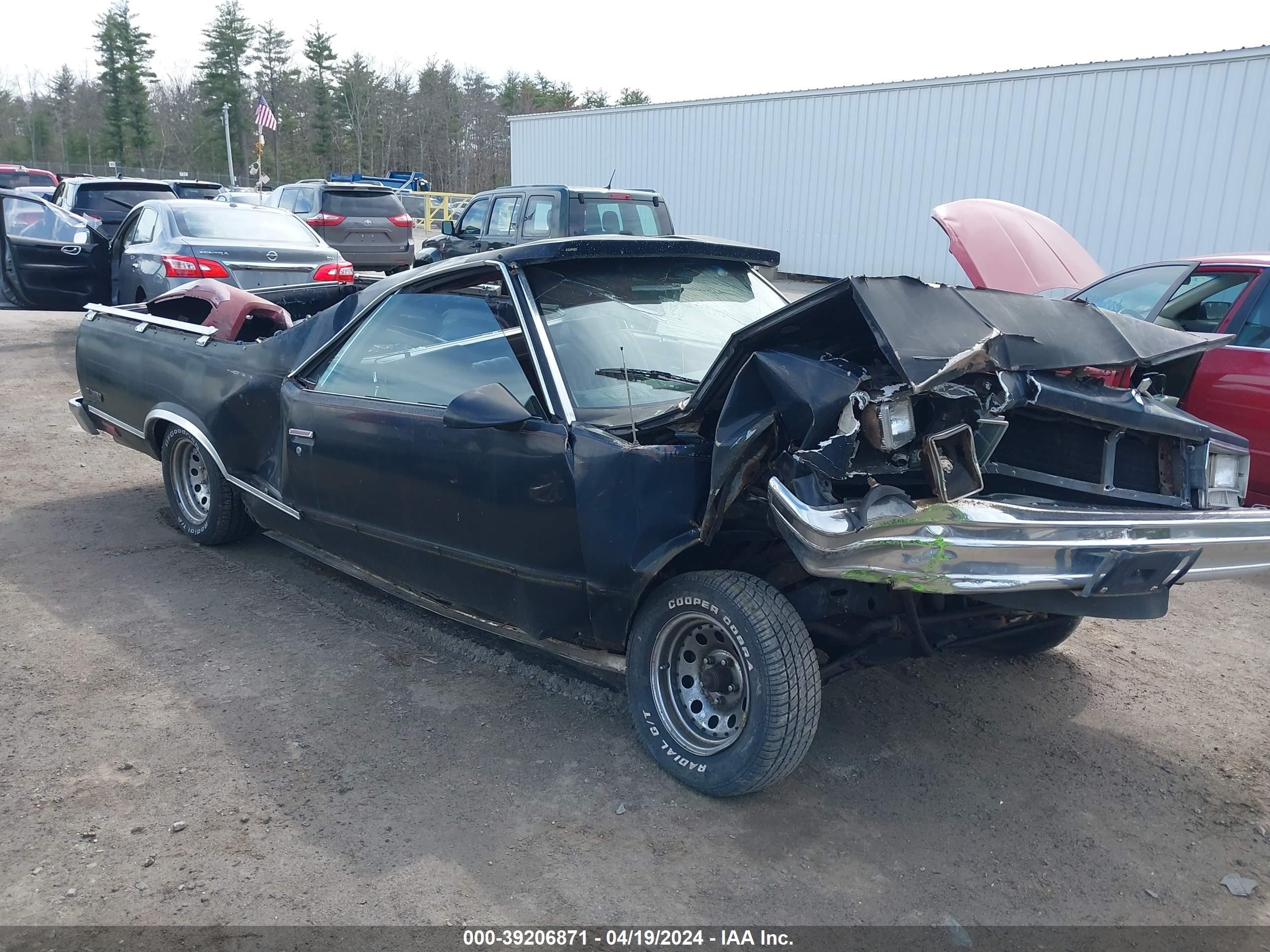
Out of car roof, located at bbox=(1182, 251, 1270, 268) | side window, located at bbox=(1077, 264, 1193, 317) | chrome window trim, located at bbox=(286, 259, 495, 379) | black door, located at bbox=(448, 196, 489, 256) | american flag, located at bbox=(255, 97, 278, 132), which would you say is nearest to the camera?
chrome window trim, located at bbox=(286, 259, 495, 379)

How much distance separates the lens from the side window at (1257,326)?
18.7 feet

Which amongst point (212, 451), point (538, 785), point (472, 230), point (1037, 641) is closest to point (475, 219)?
point (472, 230)

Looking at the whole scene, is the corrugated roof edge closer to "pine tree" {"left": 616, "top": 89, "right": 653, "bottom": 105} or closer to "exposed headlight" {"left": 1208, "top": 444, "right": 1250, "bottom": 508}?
"exposed headlight" {"left": 1208, "top": 444, "right": 1250, "bottom": 508}

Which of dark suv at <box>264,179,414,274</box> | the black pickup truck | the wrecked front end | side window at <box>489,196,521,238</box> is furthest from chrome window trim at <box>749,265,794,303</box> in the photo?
dark suv at <box>264,179,414,274</box>

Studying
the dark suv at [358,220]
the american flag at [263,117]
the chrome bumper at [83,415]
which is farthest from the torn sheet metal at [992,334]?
the american flag at [263,117]

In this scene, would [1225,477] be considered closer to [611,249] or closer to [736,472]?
[736,472]

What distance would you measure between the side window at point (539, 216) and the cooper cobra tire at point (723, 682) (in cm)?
965

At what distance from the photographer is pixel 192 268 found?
10.3 metres

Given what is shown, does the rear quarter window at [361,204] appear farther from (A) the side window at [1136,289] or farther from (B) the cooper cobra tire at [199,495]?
(A) the side window at [1136,289]

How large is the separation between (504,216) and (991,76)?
30.9ft

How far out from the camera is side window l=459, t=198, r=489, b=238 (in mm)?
13750

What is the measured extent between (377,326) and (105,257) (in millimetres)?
8624

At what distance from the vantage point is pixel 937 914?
8.77 ft

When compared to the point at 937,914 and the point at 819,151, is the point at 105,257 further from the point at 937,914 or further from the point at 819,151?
the point at 819,151
